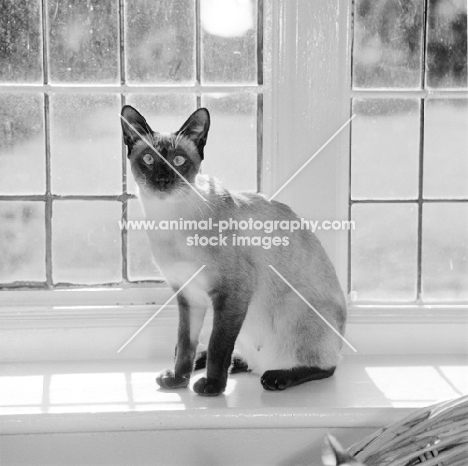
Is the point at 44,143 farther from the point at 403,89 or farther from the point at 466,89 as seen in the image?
the point at 466,89

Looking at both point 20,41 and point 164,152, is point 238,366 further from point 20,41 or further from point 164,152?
point 20,41

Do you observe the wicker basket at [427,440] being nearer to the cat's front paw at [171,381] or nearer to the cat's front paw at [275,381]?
the cat's front paw at [275,381]

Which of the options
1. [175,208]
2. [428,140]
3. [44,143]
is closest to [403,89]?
[428,140]

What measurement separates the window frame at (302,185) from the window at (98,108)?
6 cm

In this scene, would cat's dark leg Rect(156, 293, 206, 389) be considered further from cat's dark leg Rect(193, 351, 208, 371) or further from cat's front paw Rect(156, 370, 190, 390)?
cat's dark leg Rect(193, 351, 208, 371)

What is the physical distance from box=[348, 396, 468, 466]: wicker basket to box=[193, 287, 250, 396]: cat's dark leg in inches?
18.0

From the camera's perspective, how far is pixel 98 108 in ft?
6.02

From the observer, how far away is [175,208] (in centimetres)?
153

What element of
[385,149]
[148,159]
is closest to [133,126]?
[148,159]

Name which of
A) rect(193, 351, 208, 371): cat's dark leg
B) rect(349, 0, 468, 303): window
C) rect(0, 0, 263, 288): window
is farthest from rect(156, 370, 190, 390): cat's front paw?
rect(349, 0, 468, 303): window

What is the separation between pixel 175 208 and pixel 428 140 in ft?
2.66

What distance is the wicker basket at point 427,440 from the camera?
103cm

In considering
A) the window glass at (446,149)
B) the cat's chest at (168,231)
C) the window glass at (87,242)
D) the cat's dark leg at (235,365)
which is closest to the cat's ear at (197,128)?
the cat's chest at (168,231)

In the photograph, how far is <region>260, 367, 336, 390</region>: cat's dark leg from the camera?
1516mm
